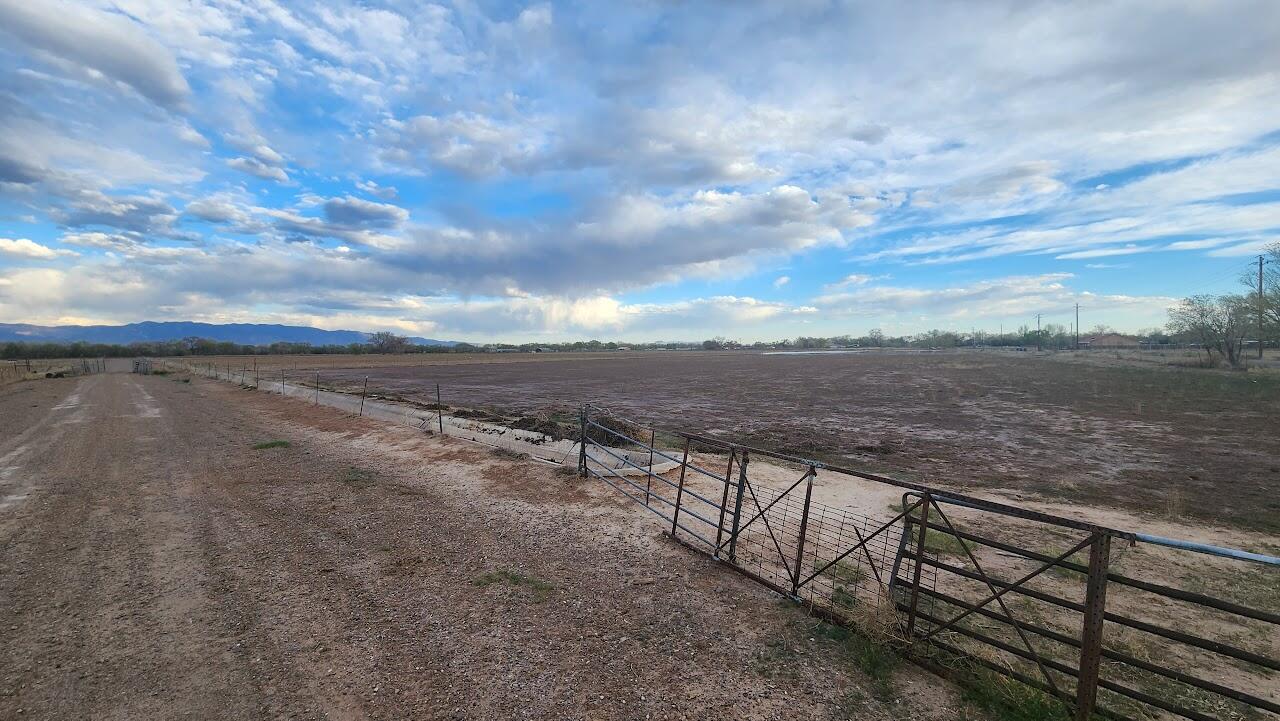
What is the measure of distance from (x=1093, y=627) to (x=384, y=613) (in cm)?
572

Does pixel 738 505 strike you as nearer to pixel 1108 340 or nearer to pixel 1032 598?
pixel 1032 598

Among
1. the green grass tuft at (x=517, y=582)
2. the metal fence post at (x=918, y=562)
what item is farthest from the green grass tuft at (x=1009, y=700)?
the green grass tuft at (x=517, y=582)

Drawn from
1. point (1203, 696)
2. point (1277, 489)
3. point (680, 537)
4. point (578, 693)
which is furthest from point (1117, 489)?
point (578, 693)

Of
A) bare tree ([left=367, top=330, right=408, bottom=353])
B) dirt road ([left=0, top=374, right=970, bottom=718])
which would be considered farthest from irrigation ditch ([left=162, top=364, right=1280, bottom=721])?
bare tree ([left=367, top=330, right=408, bottom=353])

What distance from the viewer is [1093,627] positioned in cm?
360

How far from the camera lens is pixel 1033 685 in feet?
13.2

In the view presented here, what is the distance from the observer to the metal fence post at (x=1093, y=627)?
356 centimetres

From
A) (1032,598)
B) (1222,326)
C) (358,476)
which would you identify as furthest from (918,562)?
(1222,326)

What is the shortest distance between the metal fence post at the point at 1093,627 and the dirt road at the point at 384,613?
2.64 ft

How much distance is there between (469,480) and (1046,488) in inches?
458

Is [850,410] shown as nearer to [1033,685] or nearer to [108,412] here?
[1033,685]

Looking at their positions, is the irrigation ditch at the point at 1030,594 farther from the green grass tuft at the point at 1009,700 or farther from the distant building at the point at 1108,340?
the distant building at the point at 1108,340

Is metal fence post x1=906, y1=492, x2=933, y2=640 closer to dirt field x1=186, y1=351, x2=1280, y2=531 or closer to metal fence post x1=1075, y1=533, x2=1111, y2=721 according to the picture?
metal fence post x1=1075, y1=533, x2=1111, y2=721

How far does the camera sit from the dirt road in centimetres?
405
